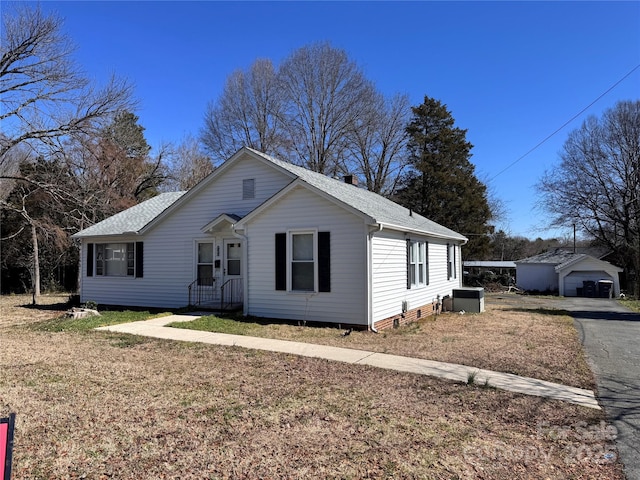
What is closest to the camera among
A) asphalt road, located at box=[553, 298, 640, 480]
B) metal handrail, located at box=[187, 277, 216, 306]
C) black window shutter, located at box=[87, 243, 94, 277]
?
asphalt road, located at box=[553, 298, 640, 480]

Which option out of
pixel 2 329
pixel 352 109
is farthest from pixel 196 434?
pixel 352 109

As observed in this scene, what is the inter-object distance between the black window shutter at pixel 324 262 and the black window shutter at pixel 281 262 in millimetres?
1036

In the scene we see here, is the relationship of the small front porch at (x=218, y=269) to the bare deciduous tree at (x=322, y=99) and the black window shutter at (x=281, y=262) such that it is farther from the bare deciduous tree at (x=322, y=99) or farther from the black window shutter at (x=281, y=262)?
the bare deciduous tree at (x=322, y=99)

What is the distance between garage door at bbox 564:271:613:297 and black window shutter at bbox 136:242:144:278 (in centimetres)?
2822

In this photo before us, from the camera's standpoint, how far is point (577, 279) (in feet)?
99.7

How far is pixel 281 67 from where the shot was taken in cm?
3192

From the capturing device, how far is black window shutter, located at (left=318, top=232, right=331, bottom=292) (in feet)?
37.3

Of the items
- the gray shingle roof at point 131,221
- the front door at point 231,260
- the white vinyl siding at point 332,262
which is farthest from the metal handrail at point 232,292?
the gray shingle roof at point 131,221

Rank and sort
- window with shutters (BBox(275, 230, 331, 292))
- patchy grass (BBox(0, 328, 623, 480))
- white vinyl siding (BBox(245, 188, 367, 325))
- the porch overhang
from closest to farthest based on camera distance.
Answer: patchy grass (BBox(0, 328, 623, 480)) < white vinyl siding (BBox(245, 188, 367, 325)) < window with shutters (BBox(275, 230, 331, 292)) < the porch overhang

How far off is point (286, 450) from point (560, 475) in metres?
2.41

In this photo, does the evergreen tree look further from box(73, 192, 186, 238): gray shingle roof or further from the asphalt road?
box(73, 192, 186, 238): gray shingle roof

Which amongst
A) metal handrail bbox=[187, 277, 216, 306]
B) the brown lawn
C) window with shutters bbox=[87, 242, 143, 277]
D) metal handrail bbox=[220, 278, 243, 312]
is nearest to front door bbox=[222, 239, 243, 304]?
metal handrail bbox=[220, 278, 243, 312]

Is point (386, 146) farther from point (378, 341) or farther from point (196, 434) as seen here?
point (196, 434)

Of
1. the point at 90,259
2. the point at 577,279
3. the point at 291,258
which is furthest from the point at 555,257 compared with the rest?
the point at 90,259
